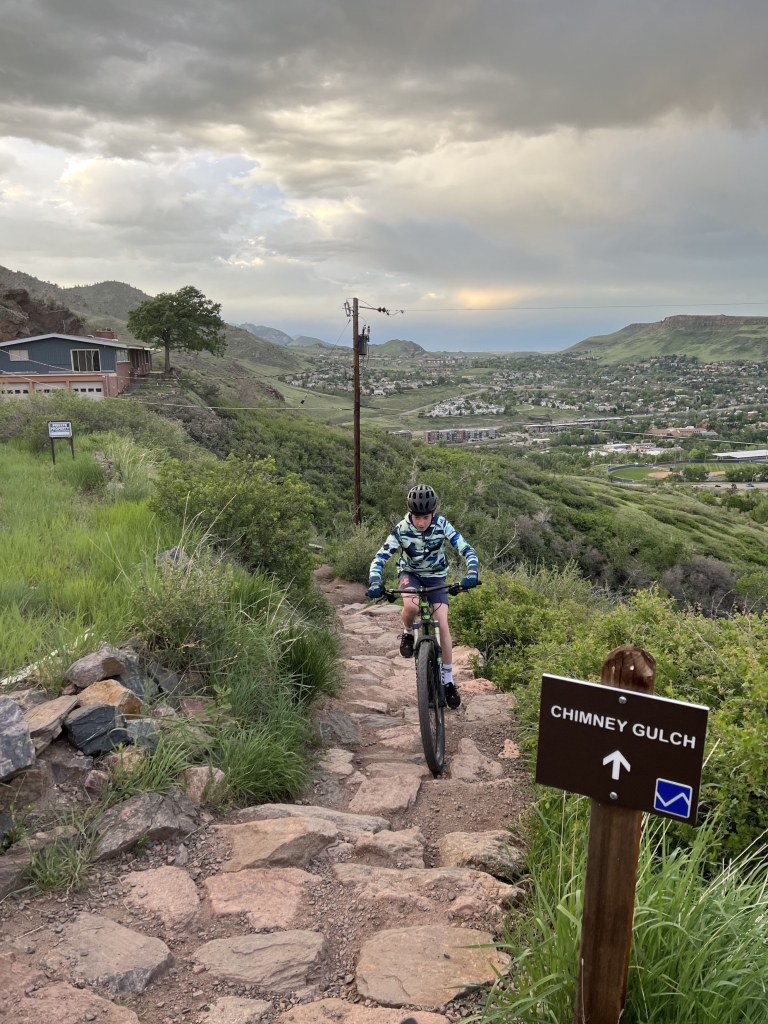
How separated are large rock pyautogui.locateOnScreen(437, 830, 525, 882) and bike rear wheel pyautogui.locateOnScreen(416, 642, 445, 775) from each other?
3.14 ft

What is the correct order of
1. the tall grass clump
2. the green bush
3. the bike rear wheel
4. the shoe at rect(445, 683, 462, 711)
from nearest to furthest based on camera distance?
the tall grass clump → the bike rear wheel → the shoe at rect(445, 683, 462, 711) → the green bush

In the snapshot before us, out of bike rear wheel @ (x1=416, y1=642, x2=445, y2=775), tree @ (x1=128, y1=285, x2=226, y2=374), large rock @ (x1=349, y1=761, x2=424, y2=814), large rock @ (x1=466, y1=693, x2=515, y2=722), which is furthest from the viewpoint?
tree @ (x1=128, y1=285, x2=226, y2=374)

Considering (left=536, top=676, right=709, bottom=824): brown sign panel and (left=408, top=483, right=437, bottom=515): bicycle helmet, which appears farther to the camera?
(left=408, top=483, right=437, bottom=515): bicycle helmet

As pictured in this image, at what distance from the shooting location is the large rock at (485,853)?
3.50 metres

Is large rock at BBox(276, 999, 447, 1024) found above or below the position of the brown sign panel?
below

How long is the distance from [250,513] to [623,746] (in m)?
6.20

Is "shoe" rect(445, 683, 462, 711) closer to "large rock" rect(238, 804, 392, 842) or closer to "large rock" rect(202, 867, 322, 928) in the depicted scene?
"large rock" rect(238, 804, 392, 842)

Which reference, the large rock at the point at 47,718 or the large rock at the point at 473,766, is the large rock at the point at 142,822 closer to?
the large rock at the point at 47,718

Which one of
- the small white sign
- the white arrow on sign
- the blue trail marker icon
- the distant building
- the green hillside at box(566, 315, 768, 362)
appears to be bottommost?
the blue trail marker icon

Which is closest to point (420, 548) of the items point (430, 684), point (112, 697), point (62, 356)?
point (430, 684)

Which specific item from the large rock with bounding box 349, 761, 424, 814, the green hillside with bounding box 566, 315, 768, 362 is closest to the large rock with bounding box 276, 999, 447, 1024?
the large rock with bounding box 349, 761, 424, 814

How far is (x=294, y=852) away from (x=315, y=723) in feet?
5.92

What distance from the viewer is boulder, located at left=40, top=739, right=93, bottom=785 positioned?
3.59 metres

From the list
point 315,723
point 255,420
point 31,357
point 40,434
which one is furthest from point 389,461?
point 315,723
